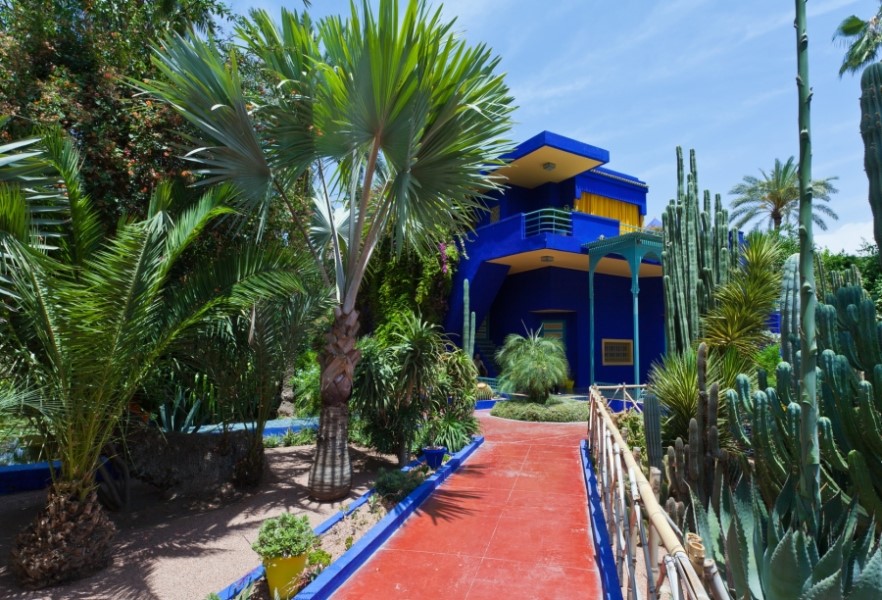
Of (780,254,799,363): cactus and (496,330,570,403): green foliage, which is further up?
(780,254,799,363): cactus

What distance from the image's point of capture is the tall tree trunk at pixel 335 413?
657 centimetres

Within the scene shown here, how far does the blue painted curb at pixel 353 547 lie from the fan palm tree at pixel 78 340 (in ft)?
5.06

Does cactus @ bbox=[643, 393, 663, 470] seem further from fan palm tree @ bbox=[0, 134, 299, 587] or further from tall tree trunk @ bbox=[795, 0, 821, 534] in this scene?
fan palm tree @ bbox=[0, 134, 299, 587]

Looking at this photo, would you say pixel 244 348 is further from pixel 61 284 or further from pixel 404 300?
pixel 404 300

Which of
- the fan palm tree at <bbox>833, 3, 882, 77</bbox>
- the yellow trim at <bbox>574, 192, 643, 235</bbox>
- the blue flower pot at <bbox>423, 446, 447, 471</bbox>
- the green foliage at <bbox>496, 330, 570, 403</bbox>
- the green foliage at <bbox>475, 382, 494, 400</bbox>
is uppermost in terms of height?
the fan palm tree at <bbox>833, 3, 882, 77</bbox>

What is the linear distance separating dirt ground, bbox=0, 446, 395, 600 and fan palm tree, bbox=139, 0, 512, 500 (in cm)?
76

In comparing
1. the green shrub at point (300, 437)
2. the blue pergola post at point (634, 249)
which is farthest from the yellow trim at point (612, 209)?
the green shrub at point (300, 437)

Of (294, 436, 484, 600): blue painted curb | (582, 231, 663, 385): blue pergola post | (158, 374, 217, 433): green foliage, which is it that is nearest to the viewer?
(294, 436, 484, 600): blue painted curb

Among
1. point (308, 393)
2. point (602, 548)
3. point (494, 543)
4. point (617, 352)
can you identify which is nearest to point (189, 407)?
point (308, 393)

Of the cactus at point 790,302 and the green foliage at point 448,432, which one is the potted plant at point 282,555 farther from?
the cactus at point 790,302

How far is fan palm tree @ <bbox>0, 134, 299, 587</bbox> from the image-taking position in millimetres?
4301

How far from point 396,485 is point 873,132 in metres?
6.03

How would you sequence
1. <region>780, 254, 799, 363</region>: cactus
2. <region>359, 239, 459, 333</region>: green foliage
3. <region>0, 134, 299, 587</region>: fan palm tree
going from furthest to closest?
<region>359, 239, 459, 333</region>: green foliage
<region>780, 254, 799, 363</region>: cactus
<region>0, 134, 299, 587</region>: fan palm tree

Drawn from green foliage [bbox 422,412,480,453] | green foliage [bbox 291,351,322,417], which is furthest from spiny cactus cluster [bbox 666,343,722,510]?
green foliage [bbox 291,351,322,417]
